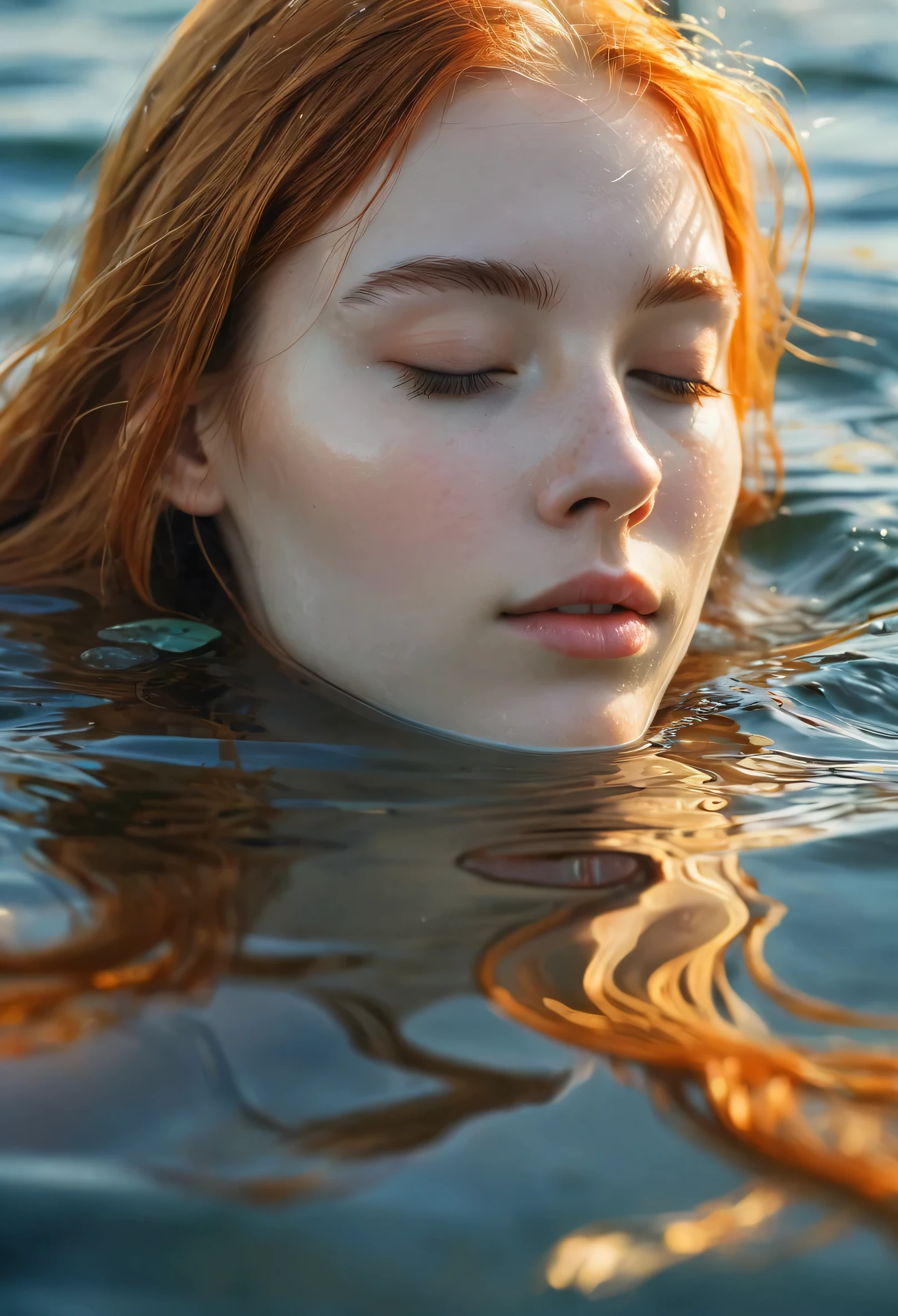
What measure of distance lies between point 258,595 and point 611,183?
2.65ft

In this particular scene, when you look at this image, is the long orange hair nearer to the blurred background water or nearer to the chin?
the blurred background water

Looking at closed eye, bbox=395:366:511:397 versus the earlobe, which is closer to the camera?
closed eye, bbox=395:366:511:397

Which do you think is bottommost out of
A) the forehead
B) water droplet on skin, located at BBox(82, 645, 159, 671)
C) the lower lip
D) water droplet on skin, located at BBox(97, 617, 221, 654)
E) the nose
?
water droplet on skin, located at BBox(82, 645, 159, 671)

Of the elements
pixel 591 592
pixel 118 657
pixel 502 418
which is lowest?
pixel 118 657

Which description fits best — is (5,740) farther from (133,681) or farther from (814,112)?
(814,112)

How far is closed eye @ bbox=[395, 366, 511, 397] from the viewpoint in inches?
70.2

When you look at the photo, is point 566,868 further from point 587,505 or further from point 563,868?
point 587,505

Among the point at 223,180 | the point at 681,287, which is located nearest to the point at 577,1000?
the point at 681,287

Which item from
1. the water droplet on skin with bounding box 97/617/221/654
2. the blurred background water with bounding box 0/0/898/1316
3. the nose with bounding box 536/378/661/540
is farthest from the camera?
the water droplet on skin with bounding box 97/617/221/654

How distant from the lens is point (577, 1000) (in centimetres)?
119

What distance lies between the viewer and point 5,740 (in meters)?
1.80

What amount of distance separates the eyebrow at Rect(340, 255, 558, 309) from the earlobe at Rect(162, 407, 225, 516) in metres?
0.49

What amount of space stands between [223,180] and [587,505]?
0.76 metres

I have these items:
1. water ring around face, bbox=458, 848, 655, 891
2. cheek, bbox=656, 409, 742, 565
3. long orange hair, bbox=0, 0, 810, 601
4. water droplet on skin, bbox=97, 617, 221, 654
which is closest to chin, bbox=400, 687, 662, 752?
cheek, bbox=656, 409, 742, 565
